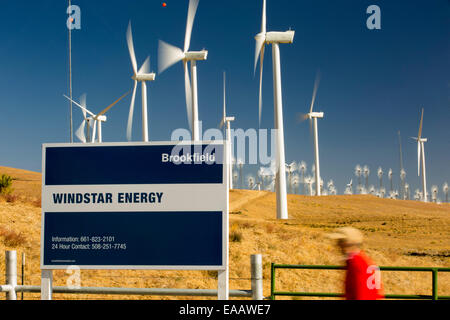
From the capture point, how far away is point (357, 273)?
5.83 metres

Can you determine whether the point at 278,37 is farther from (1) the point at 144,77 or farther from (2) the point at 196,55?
(1) the point at 144,77

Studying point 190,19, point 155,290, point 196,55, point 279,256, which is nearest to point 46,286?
point 155,290

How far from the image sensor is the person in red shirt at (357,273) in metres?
5.82

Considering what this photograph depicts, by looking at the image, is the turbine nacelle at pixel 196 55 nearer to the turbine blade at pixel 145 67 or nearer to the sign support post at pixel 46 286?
the turbine blade at pixel 145 67

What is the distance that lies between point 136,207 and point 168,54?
44556mm

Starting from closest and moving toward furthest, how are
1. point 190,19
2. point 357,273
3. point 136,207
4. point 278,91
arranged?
point 357,273
point 136,207
point 190,19
point 278,91

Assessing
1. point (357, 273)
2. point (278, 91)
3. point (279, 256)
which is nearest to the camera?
point (357, 273)

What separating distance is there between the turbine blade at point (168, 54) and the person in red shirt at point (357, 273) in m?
44.4

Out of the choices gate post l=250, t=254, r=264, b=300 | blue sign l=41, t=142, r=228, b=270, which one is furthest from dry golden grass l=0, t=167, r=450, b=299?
blue sign l=41, t=142, r=228, b=270

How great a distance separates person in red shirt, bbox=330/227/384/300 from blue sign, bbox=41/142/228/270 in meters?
1.98

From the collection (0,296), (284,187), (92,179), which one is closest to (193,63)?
(284,187)

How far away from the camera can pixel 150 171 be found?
7.52 metres

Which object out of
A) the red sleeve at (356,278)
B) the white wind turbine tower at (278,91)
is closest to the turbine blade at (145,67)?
the white wind turbine tower at (278,91)
